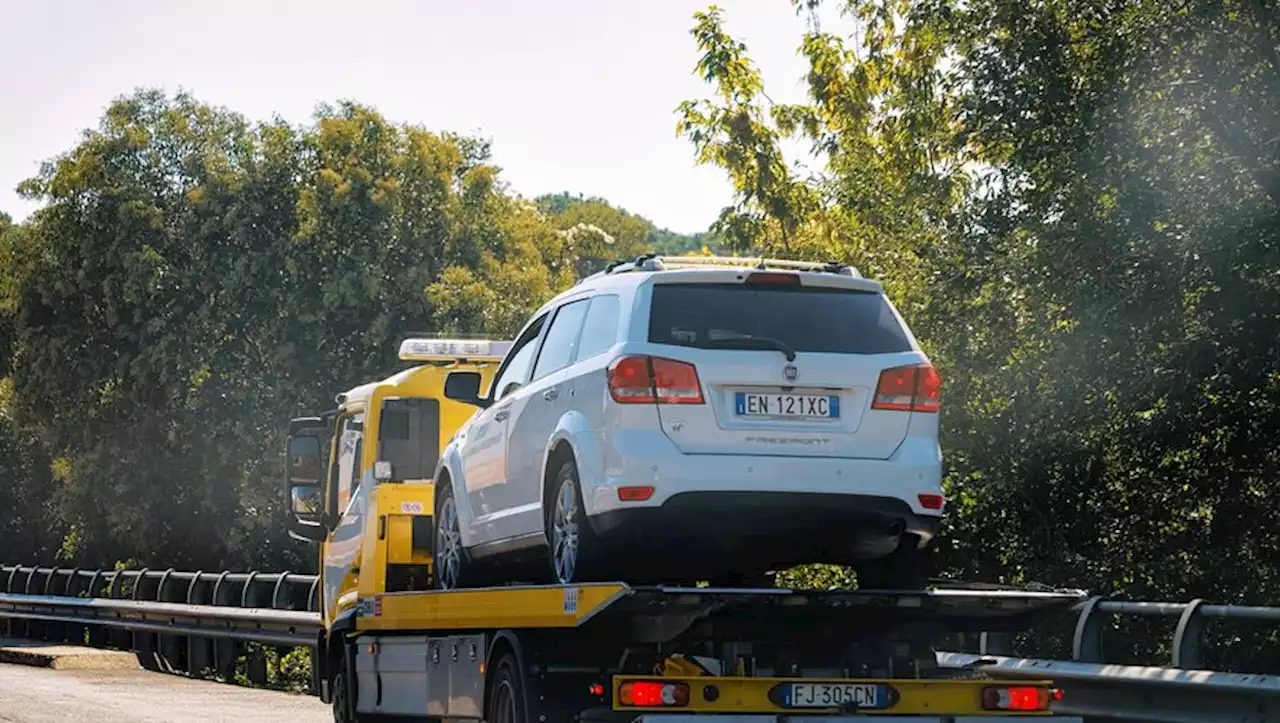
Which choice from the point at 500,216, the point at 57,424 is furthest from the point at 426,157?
the point at 57,424

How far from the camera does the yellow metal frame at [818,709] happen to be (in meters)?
8.61

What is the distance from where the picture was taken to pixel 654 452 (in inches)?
364

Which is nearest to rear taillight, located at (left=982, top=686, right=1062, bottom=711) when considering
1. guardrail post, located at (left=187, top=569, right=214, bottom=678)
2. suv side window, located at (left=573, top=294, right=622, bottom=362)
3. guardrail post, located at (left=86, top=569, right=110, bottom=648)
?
suv side window, located at (left=573, top=294, right=622, bottom=362)

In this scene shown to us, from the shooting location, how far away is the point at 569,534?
9.84 metres

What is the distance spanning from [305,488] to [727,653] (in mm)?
7247

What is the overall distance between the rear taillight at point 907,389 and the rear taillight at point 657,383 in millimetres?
852

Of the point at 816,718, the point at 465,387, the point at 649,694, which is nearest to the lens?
the point at 649,694

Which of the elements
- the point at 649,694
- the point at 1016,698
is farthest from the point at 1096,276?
the point at 649,694

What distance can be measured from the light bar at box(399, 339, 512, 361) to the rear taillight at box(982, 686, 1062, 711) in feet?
20.1

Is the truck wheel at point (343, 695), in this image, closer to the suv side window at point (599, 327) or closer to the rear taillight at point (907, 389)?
the suv side window at point (599, 327)

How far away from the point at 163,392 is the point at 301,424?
32.7m

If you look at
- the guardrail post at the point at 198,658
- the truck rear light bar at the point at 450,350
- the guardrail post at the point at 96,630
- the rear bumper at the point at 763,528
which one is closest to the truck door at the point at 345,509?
the truck rear light bar at the point at 450,350

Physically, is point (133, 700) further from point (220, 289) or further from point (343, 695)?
point (220, 289)

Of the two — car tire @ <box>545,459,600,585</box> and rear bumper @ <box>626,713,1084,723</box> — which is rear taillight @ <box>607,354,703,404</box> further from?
rear bumper @ <box>626,713,1084,723</box>
